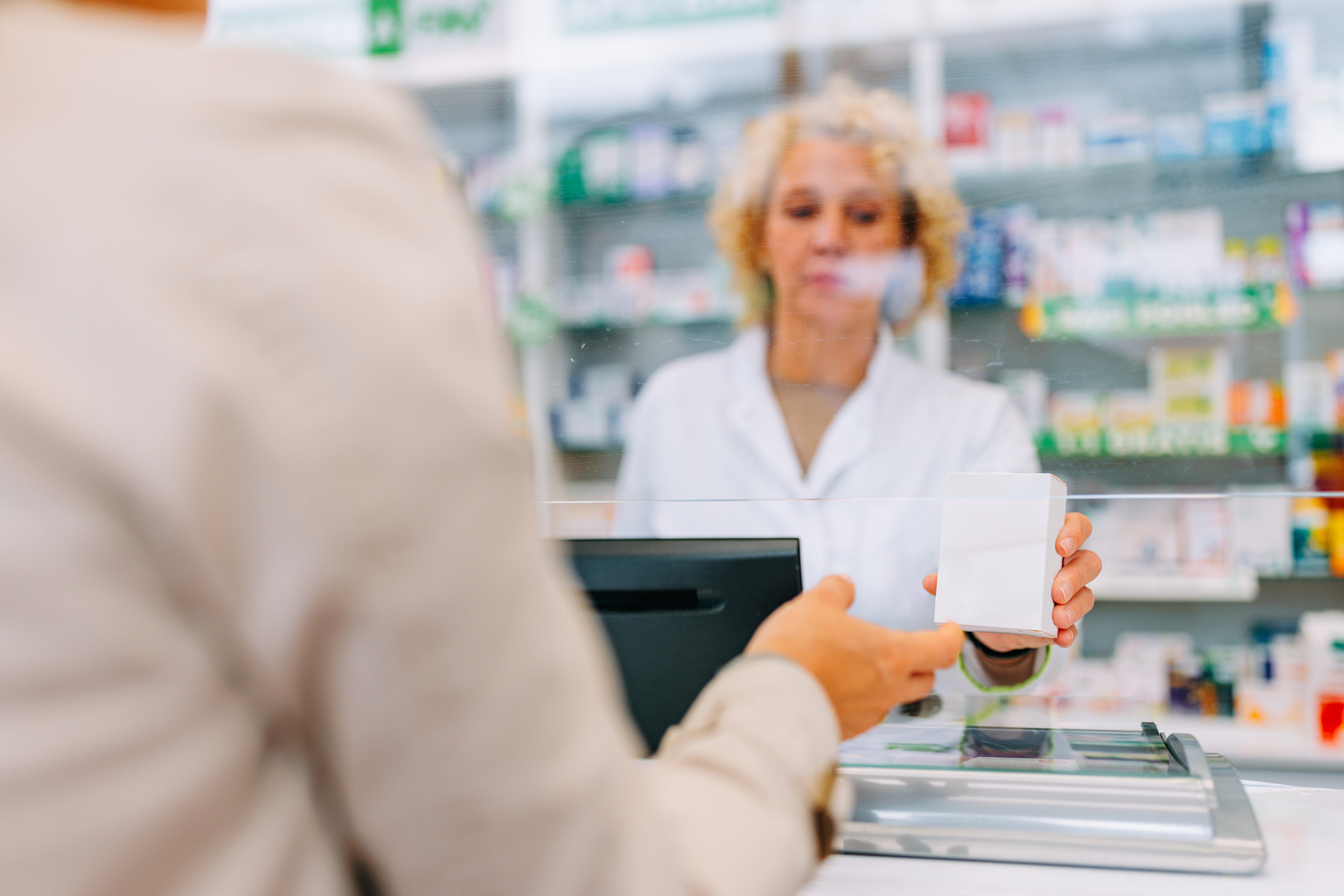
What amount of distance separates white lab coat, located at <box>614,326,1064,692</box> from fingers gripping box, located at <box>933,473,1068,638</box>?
4cm

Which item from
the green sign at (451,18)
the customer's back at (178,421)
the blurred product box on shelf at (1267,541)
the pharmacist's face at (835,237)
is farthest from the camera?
the blurred product box on shelf at (1267,541)

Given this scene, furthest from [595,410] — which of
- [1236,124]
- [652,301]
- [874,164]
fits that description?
[1236,124]

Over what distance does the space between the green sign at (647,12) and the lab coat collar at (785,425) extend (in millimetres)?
457

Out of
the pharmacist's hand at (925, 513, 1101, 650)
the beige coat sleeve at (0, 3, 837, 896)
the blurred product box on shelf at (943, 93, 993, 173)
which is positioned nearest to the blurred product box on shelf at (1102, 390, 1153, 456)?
the pharmacist's hand at (925, 513, 1101, 650)

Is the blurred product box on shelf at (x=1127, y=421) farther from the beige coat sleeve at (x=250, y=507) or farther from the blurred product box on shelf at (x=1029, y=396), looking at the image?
the beige coat sleeve at (x=250, y=507)

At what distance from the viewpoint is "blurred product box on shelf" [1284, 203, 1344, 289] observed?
1.03 m

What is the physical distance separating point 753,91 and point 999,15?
0.29 metres

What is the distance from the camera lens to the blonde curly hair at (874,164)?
1.06 m

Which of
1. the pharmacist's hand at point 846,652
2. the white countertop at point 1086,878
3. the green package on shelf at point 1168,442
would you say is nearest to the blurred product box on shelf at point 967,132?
the green package on shelf at point 1168,442

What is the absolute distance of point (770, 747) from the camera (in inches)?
19.1

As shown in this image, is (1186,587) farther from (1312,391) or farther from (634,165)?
(634,165)

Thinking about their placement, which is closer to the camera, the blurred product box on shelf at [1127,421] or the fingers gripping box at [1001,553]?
the fingers gripping box at [1001,553]

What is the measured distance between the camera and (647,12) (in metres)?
1.29

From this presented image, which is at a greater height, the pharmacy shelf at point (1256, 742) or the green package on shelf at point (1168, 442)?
the green package on shelf at point (1168, 442)
